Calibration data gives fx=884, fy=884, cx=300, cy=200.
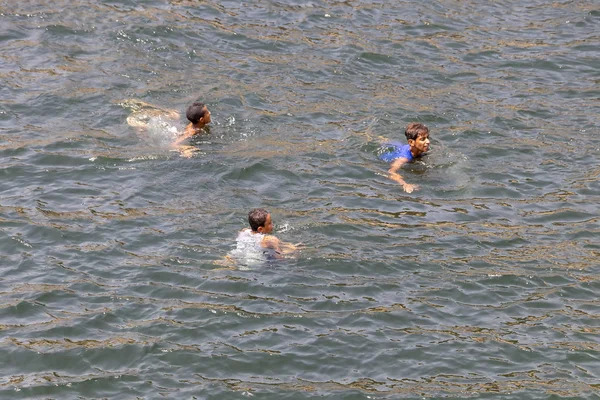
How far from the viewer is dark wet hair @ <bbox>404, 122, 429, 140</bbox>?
14984 mm

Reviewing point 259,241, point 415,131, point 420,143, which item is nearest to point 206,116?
point 415,131

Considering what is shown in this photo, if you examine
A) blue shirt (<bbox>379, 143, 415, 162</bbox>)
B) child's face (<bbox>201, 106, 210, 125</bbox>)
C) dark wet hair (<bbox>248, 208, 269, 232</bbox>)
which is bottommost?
dark wet hair (<bbox>248, 208, 269, 232</bbox>)

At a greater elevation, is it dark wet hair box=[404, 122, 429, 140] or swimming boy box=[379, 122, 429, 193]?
dark wet hair box=[404, 122, 429, 140]

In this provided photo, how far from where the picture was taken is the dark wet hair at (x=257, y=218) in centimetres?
1258

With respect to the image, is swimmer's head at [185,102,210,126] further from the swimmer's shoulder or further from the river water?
the swimmer's shoulder

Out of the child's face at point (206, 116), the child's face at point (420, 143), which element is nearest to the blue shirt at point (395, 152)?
the child's face at point (420, 143)

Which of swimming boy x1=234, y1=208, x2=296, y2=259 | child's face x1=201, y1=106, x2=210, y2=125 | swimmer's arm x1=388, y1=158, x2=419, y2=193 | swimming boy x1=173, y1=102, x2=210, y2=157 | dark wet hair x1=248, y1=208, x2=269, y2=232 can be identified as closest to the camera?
swimming boy x1=234, y1=208, x2=296, y2=259

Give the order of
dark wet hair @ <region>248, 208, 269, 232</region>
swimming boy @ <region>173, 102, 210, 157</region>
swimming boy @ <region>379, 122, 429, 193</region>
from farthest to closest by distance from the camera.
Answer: swimming boy @ <region>173, 102, 210, 157</region>, swimming boy @ <region>379, 122, 429, 193</region>, dark wet hair @ <region>248, 208, 269, 232</region>

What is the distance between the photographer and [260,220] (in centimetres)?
1258

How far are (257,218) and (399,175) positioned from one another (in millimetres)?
3397

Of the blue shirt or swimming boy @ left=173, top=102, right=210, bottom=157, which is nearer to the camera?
the blue shirt

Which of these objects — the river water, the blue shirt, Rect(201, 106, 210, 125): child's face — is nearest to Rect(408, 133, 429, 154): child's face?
the blue shirt

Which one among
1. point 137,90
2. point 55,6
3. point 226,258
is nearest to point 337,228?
point 226,258

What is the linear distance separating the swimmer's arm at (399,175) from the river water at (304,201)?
0.16 metres
